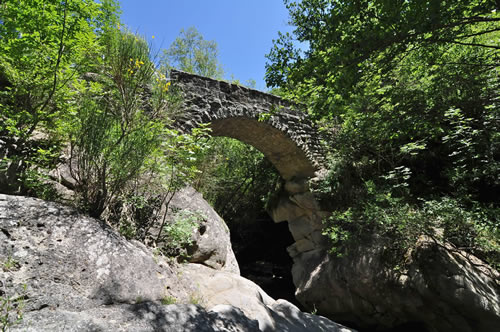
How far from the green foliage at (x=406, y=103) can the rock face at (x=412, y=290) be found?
1.06 ft

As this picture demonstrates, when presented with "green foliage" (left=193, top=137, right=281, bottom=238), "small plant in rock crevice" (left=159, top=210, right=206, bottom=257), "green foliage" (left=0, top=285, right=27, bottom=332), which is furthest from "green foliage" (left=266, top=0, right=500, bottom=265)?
"green foliage" (left=0, top=285, right=27, bottom=332)

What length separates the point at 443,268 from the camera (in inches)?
171

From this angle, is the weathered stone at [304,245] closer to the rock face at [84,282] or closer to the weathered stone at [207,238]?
the weathered stone at [207,238]

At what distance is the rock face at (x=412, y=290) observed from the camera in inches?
157

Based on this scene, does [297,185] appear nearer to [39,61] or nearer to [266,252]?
[266,252]

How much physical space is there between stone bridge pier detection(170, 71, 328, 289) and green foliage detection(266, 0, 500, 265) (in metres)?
0.61

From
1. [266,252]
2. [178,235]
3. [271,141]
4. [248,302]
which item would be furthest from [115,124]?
[266,252]

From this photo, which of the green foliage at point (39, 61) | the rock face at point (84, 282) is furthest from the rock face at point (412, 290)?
the green foliage at point (39, 61)

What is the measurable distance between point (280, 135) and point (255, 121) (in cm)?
80

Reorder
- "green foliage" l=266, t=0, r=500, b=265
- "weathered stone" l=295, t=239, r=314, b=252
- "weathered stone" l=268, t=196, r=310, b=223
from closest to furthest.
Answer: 1. "green foliage" l=266, t=0, r=500, b=265
2. "weathered stone" l=295, t=239, r=314, b=252
3. "weathered stone" l=268, t=196, r=310, b=223

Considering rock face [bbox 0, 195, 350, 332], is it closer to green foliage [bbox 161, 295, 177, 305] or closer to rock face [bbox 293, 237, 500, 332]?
green foliage [bbox 161, 295, 177, 305]

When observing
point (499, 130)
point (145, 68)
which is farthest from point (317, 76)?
point (499, 130)

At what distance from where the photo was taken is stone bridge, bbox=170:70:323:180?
5238 mm

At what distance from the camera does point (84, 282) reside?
1952mm
